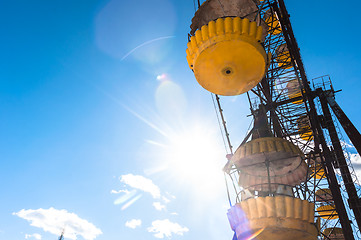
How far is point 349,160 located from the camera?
587 inches

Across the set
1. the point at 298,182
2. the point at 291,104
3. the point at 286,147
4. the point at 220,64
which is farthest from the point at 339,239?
the point at 220,64

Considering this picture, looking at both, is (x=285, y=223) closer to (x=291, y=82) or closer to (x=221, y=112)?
(x=221, y=112)

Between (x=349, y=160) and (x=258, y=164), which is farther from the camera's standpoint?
(x=349, y=160)

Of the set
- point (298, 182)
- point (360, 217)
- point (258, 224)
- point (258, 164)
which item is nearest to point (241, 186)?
point (258, 164)

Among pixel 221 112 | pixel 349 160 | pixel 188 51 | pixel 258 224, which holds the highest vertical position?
pixel 349 160

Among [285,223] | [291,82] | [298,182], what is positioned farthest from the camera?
[291,82]

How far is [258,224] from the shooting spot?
5.78 metres

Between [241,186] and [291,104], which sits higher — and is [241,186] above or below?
below

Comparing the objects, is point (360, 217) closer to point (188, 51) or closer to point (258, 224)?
point (258, 224)

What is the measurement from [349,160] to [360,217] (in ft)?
10.5

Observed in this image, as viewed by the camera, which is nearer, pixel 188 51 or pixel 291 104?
pixel 188 51

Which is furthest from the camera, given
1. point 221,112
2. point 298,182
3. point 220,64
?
point 221,112

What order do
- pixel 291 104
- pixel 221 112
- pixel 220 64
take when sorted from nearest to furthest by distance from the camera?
pixel 220 64, pixel 221 112, pixel 291 104

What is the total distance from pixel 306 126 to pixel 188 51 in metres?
13.7
